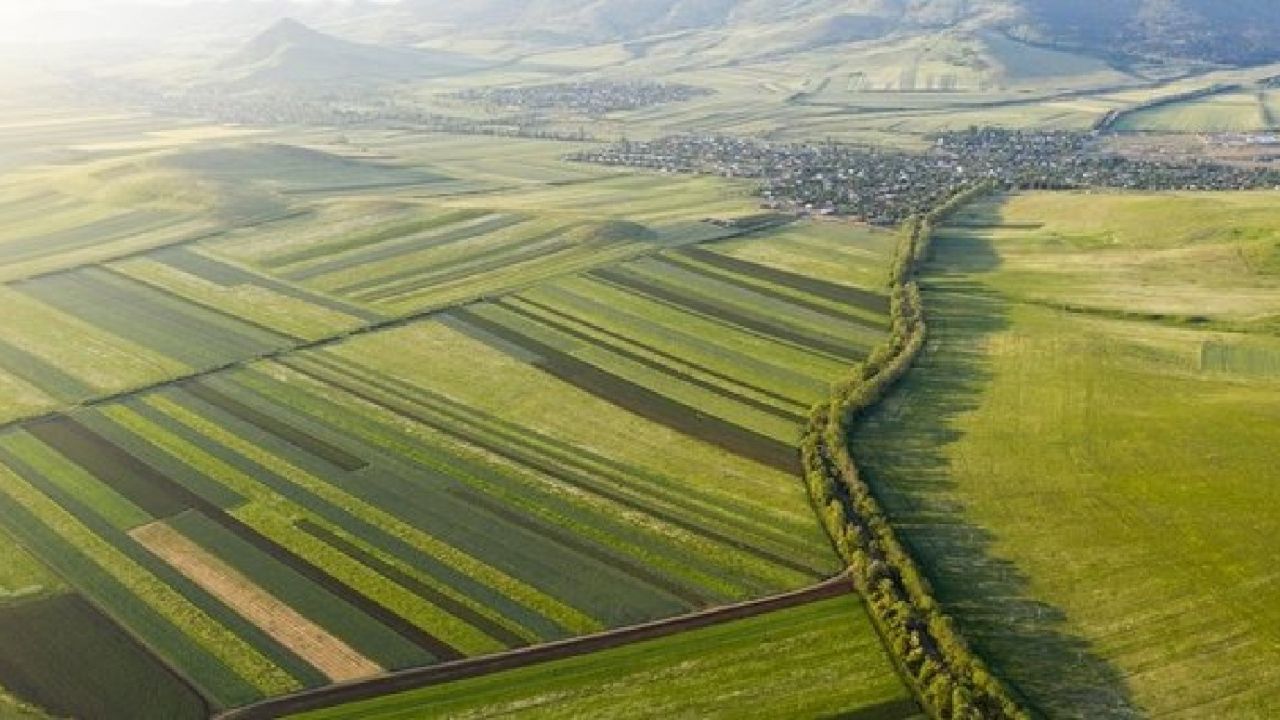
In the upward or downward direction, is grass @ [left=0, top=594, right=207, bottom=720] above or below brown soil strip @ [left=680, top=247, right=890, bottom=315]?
below

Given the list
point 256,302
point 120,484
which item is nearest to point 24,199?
point 256,302

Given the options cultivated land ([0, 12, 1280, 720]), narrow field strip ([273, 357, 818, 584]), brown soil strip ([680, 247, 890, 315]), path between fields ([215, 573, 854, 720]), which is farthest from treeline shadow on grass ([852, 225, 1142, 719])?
narrow field strip ([273, 357, 818, 584])

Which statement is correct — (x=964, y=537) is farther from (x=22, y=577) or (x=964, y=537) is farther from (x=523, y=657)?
(x=22, y=577)

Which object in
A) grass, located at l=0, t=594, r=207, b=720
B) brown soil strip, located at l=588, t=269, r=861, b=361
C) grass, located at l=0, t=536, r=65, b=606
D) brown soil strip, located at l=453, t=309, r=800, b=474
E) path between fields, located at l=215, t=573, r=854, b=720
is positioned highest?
brown soil strip, located at l=588, t=269, r=861, b=361

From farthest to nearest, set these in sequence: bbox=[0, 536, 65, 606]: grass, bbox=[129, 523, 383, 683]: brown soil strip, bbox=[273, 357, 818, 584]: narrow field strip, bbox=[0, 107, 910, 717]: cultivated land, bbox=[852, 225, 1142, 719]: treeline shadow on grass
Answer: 1. bbox=[273, 357, 818, 584]: narrow field strip
2. bbox=[0, 536, 65, 606]: grass
3. bbox=[0, 107, 910, 717]: cultivated land
4. bbox=[129, 523, 383, 683]: brown soil strip
5. bbox=[852, 225, 1142, 719]: treeline shadow on grass

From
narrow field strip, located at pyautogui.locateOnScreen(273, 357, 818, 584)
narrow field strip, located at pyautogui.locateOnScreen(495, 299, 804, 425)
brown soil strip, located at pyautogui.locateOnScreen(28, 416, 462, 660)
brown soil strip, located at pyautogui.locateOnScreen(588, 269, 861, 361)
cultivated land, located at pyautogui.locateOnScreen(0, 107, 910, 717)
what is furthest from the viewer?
brown soil strip, located at pyautogui.locateOnScreen(588, 269, 861, 361)

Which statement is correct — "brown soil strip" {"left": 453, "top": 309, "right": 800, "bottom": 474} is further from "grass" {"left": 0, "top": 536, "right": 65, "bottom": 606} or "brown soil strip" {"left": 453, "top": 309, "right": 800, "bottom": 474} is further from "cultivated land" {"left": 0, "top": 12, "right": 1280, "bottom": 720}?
"grass" {"left": 0, "top": 536, "right": 65, "bottom": 606}

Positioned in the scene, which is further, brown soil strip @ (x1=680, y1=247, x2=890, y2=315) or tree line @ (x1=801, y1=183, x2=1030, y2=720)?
brown soil strip @ (x1=680, y1=247, x2=890, y2=315)

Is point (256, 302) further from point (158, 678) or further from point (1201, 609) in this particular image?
point (1201, 609)
